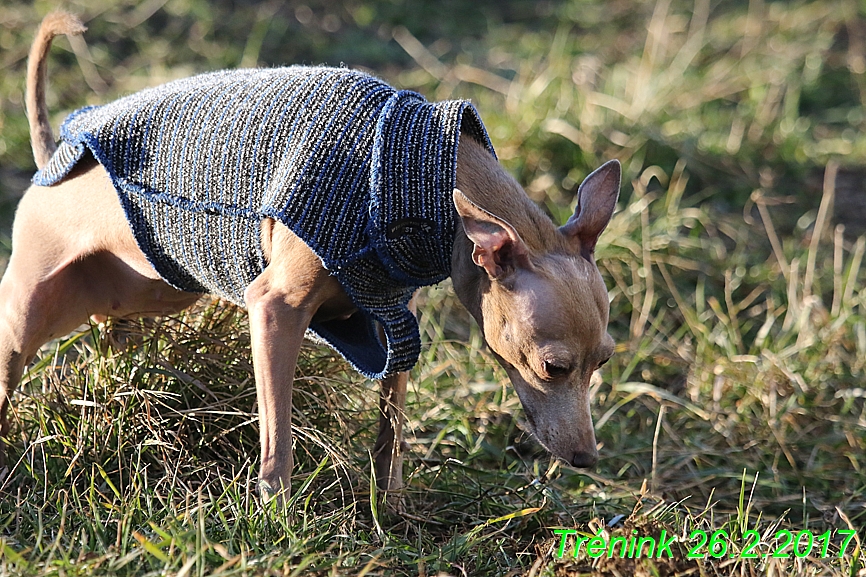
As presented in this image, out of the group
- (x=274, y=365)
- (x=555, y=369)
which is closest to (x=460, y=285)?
(x=555, y=369)

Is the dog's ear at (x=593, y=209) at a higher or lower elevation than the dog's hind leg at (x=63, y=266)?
higher

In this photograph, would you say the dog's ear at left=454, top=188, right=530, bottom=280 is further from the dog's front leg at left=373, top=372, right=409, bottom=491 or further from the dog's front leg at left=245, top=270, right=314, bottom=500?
the dog's front leg at left=373, top=372, right=409, bottom=491

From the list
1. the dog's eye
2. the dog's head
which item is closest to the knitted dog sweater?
the dog's head

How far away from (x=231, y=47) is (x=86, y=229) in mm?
4009

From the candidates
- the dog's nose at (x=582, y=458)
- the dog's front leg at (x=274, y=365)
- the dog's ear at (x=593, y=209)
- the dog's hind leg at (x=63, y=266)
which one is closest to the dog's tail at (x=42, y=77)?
the dog's hind leg at (x=63, y=266)

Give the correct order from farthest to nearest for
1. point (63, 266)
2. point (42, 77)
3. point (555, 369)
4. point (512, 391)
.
A: point (512, 391), point (42, 77), point (63, 266), point (555, 369)

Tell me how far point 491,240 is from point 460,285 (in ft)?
0.89

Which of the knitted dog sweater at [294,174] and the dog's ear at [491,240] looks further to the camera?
the knitted dog sweater at [294,174]

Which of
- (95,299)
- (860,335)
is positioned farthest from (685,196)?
(95,299)

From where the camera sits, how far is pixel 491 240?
2.42 metres

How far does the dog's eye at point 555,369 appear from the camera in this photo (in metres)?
2.52

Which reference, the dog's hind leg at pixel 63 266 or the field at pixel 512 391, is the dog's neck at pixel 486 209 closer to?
the field at pixel 512 391

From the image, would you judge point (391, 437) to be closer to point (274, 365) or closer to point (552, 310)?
point (274, 365)

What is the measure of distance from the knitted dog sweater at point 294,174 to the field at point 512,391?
47cm
